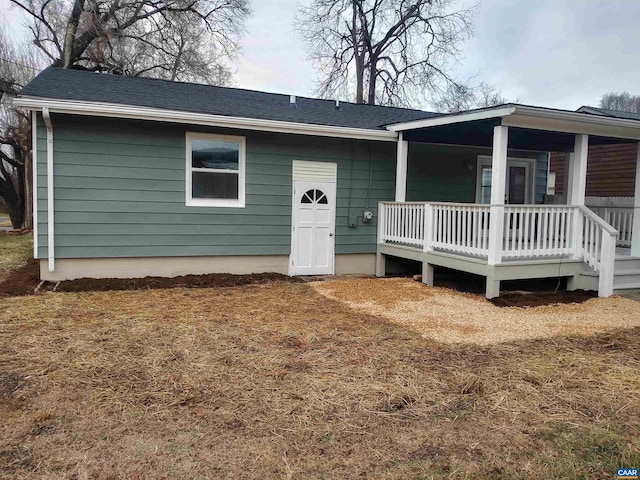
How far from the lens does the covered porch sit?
638 centimetres

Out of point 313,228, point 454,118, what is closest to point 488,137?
point 454,118

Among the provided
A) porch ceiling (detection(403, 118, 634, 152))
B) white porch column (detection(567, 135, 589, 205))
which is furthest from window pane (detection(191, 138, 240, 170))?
white porch column (detection(567, 135, 589, 205))

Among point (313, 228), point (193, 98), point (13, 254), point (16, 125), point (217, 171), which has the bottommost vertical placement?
point (13, 254)

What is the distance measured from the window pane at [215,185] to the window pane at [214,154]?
0.15 m

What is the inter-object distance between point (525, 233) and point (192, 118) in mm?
5180

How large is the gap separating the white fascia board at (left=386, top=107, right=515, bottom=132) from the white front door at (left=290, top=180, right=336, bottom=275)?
161 centimetres

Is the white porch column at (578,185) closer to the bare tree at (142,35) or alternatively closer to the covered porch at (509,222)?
the covered porch at (509,222)

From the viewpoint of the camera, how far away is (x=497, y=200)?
637cm

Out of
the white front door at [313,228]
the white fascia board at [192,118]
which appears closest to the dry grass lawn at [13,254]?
the white fascia board at [192,118]

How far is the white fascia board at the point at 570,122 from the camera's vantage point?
20.4 feet

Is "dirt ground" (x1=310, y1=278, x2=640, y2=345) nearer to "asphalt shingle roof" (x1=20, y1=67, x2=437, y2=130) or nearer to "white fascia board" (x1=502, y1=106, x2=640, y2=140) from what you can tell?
"white fascia board" (x1=502, y1=106, x2=640, y2=140)

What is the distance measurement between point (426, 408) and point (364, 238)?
585cm

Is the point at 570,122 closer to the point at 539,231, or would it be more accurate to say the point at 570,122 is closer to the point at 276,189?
the point at 539,231

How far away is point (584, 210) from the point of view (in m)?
6.83
